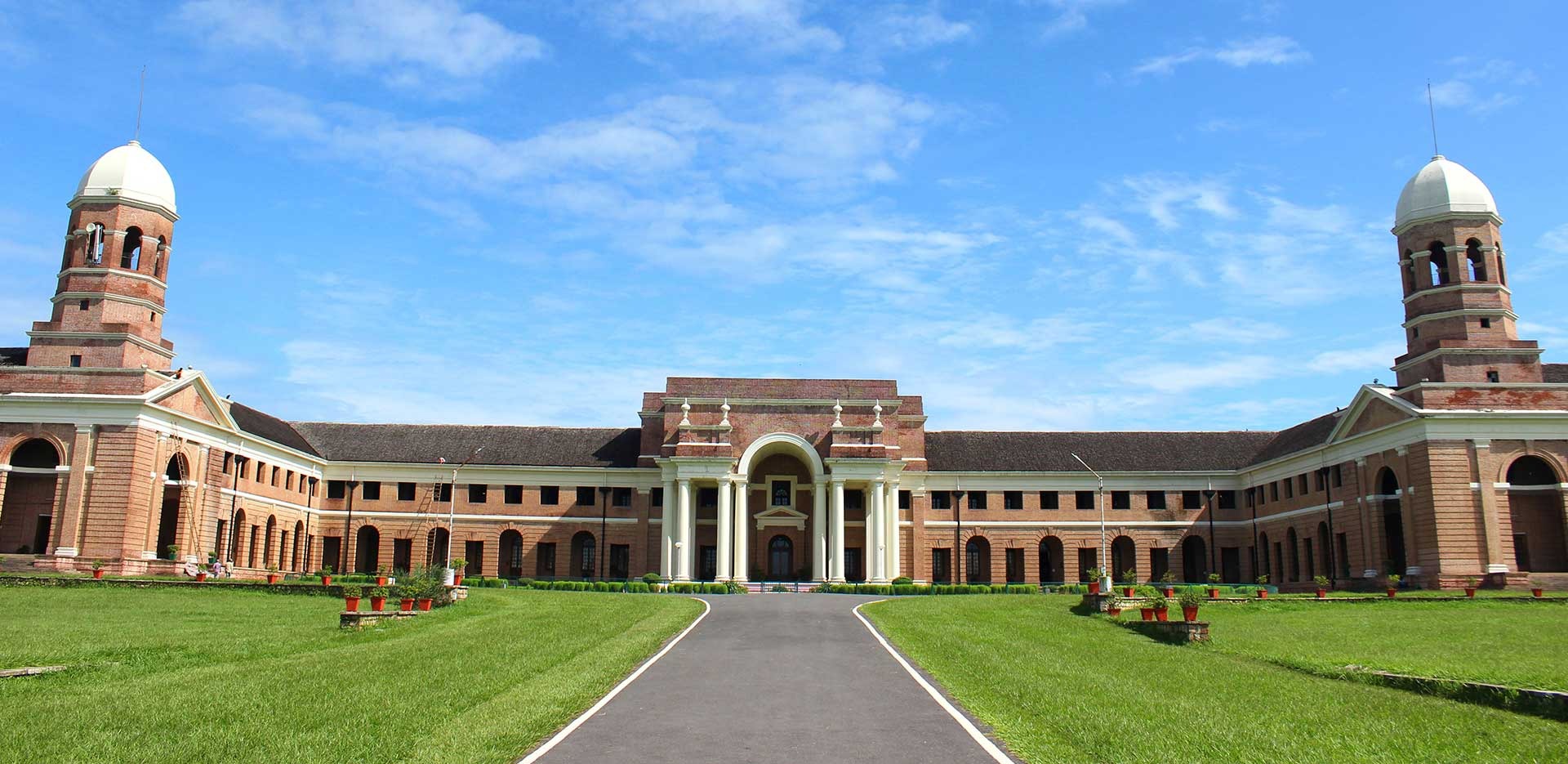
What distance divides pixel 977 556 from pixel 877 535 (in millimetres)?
8658

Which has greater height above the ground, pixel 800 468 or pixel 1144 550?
pixel 800 468

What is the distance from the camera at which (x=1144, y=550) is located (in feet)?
208

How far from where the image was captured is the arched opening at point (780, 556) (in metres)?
62.4

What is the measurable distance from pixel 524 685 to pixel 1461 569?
132ft

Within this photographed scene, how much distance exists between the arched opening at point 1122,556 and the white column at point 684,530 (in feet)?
79.1

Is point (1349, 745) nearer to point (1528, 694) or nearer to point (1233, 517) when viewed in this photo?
point (1528, 694)

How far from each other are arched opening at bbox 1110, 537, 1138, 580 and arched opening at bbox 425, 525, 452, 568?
1479 inches

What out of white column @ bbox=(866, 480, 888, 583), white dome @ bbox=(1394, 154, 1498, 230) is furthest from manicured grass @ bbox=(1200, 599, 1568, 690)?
white column @ bbox=(866, 480, 888, 583)

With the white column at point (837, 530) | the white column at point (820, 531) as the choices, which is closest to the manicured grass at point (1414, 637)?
the white column at point (837, 530)

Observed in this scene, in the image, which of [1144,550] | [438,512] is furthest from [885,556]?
[438,512]

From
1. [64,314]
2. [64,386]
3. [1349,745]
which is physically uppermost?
[64,314]

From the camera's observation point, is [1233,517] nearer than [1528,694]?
No

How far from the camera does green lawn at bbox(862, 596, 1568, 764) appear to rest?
11312mm

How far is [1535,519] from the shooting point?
45812mm
